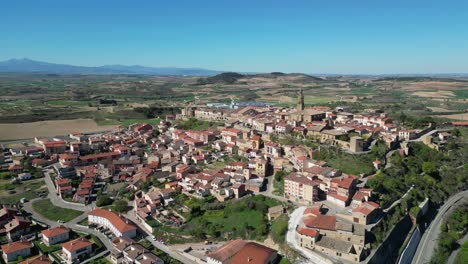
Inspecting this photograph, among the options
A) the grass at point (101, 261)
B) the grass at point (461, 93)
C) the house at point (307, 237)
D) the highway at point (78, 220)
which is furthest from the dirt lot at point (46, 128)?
the grass at point (461, 93)

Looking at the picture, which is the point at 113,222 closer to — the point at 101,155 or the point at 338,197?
the point at 338,197

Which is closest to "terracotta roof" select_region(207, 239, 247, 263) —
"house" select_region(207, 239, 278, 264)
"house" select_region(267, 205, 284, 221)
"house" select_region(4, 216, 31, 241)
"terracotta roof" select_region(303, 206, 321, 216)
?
"house" select_region(207, 239, 278, 264)

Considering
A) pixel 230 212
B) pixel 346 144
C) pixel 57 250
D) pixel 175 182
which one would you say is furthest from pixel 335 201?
pixel 57 250

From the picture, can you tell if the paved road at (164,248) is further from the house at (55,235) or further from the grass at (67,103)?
the grass at (67,103)

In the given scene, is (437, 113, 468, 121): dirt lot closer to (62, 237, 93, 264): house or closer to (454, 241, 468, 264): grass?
(454, 241, 468, 264): grass

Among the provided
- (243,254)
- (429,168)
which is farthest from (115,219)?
(429,168)
